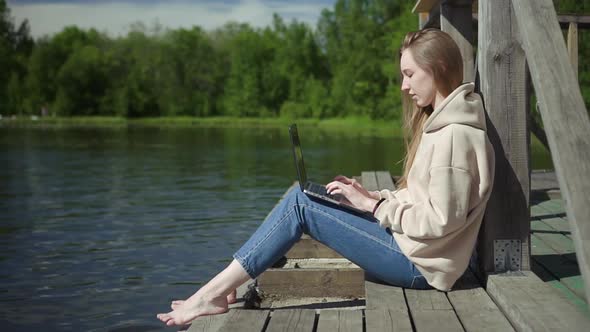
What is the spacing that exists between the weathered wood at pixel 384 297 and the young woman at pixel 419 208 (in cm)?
5

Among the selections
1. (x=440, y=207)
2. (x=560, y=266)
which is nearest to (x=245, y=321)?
Result: (x=440, y=207)

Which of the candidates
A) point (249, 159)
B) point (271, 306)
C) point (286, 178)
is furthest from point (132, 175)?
point (271, 306)

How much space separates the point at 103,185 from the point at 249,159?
6.38m

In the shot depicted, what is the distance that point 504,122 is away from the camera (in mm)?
3084

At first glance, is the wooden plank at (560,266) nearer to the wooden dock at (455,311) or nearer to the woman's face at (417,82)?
the wooden dock at (455,311)

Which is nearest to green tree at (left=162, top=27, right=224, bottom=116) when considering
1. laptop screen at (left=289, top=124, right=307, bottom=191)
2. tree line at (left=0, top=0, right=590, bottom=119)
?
tree line at (left=0, top=0, right=590, bottom=119)

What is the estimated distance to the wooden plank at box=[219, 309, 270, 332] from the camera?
2.84 metres

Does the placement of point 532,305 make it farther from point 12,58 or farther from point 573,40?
point 12,58

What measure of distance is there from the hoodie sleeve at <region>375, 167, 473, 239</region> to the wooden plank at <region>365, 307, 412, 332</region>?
31cm

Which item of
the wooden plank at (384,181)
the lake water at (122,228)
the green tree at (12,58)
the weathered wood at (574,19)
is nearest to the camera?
the lake water at (122,228)

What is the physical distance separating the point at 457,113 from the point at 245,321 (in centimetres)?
116

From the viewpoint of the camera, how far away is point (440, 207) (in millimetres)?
2811

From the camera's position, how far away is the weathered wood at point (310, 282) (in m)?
4.14

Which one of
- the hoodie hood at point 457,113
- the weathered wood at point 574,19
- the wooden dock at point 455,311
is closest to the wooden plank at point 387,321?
the wooden dock at point 455,311
